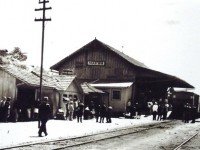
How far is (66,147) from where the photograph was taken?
11.3 metres

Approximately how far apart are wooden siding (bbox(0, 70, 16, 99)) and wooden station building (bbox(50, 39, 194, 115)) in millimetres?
14364

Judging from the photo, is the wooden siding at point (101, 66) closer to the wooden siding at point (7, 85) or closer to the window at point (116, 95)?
the window at point (116, 95)

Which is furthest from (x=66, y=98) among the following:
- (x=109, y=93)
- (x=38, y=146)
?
(x=38, y=146)

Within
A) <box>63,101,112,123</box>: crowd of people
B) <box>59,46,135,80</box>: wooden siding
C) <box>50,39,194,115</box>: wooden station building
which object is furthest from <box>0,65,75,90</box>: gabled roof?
<box>59,46,135,80</box>: wooden siding

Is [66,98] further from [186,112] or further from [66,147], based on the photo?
[66,147]

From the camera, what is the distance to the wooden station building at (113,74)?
35.9 meters

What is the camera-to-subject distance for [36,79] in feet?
79.4

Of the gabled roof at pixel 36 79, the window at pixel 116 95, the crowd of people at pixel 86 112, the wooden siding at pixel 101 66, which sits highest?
→ the wooden siding at pixel 101 66

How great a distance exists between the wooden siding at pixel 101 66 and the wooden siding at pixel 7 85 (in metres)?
18.2

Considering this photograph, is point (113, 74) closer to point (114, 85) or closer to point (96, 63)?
point (96, 63)

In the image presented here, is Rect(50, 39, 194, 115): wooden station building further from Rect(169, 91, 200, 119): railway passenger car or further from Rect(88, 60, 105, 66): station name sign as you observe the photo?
Rect(169, 91, 200, 119): railway passenger car

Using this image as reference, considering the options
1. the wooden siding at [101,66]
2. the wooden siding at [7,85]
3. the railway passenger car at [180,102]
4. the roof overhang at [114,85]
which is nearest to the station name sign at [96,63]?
the wooden siding at [101,66]

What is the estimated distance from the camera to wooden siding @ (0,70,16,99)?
69.6 ft

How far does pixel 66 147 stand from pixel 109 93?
24.7m
